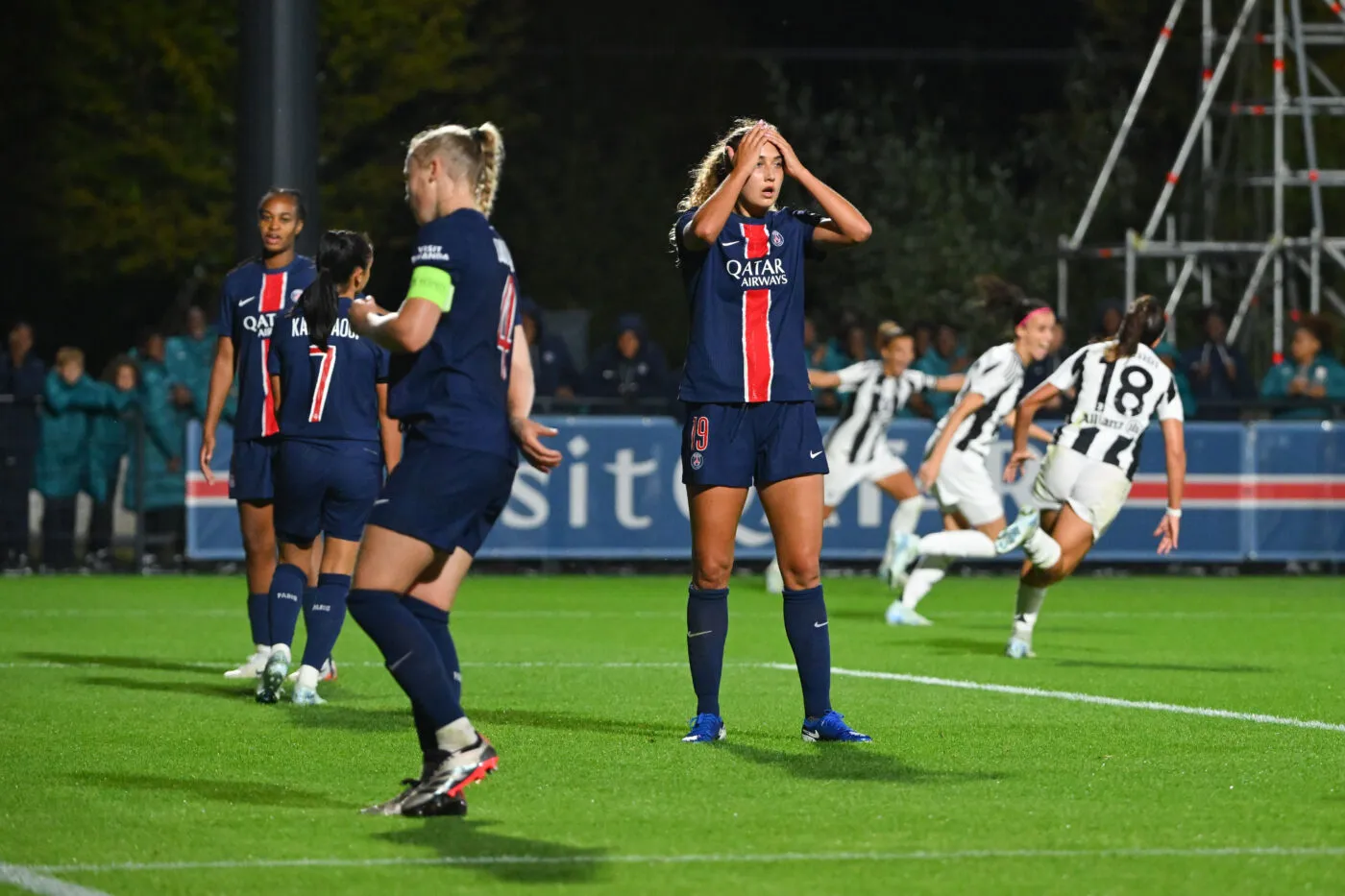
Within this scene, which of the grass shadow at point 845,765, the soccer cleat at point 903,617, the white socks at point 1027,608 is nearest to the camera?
the grass shadow at point 845,765

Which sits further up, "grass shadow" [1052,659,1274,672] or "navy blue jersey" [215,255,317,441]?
"navy blue jersey" [215,255,317,441]

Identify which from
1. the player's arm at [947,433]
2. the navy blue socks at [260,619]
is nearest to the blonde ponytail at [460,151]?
the navy blue socks at [260,619]

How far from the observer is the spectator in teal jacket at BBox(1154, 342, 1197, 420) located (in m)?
20.5

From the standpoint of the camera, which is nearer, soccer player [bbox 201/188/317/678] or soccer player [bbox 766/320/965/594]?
soccer player [bbox 201/188/317/678]

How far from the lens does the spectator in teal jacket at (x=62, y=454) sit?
1995 cm

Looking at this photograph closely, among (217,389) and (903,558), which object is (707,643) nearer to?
(217,389)

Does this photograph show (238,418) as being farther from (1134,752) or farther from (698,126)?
(698,126)

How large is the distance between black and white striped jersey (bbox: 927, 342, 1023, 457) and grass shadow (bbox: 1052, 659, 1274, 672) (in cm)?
255

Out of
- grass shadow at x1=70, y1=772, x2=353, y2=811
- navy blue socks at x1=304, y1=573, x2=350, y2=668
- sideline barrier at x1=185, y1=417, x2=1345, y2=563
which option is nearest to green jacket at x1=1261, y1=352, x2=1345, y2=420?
sideline barrier at x1=185, y1=417, x2=1345, y2=563

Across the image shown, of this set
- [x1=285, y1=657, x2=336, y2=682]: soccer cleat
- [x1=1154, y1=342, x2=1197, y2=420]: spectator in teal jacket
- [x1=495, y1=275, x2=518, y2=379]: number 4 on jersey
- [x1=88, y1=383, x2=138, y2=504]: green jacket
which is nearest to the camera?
[x1=495, y1=275, x2=518, y2=379]: number 4 on jersey

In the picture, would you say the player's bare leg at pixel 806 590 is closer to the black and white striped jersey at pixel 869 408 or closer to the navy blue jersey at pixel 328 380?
the navy blue jersey at pixel 328 380

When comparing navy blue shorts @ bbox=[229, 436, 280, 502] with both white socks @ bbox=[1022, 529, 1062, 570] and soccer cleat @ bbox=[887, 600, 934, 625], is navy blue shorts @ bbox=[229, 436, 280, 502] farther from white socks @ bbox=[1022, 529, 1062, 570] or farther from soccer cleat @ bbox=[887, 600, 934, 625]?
soccer cleat @ bbox=[887, 600, 934, 625]

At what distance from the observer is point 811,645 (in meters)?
9.18

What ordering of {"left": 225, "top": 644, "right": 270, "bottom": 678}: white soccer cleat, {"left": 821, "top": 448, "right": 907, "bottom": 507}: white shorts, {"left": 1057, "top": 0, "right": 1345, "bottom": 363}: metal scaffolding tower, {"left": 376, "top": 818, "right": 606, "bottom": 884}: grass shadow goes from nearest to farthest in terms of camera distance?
1. {"left": 376, "top": 818, "right": 606, "bottom": 884}: grass shadow
2. {"left": 225, "top": 644, "right": 270, "bottom": 678}: white soccer cleat
3. {"left": 821, "top": 448, "right": 907, "bottom": 507}: white shorts
4. {"left": 1057, "top": 0, "right": 1345, "bottom": 363}: metal scaffolding tower
